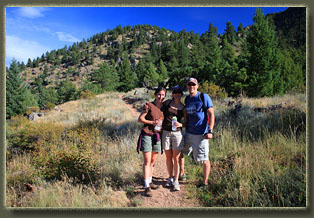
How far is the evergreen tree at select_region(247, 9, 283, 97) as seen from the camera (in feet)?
49.1

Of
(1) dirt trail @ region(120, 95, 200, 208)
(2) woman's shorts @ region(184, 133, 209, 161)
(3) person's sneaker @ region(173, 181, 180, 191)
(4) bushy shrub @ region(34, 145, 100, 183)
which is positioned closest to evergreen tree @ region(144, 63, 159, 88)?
(4) bushy shrub @ region(34, 145, 100, 183)

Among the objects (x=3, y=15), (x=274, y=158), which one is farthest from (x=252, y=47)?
(x=3, y=15)

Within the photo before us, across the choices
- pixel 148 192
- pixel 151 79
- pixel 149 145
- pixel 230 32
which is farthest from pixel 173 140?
pixel 230 32

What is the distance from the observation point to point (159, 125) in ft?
9.32

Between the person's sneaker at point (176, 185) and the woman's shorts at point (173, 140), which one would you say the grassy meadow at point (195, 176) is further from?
the woman's shorts at point (173, 140)

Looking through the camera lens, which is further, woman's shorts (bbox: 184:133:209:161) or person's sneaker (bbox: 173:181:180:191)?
person's sneaker (bbox: 173:181:180:191)

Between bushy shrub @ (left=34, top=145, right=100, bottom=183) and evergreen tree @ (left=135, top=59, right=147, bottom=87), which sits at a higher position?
evergreen tree @ (left=135, top=59, right=147, bottom=87)

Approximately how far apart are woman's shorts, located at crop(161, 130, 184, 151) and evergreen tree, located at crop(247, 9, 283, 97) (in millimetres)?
14917

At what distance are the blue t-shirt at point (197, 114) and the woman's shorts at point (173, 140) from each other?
0.83 feet

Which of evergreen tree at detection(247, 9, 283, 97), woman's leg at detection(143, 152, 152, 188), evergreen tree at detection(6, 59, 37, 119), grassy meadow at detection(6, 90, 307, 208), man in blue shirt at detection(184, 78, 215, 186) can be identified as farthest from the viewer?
evergreen tree at detection(6, 59, 37, 119)

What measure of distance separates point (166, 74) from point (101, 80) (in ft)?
61.5

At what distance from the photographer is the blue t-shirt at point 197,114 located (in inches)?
112

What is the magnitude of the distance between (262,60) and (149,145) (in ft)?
54.0

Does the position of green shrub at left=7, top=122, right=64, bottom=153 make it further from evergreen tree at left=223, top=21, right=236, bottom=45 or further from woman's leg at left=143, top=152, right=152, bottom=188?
evergreen tree at left=223, top=21, right=236, bottom=45
